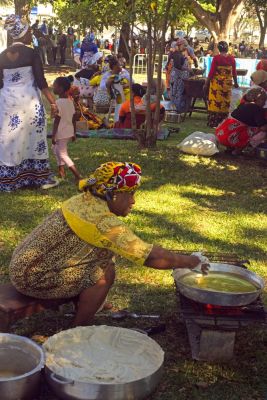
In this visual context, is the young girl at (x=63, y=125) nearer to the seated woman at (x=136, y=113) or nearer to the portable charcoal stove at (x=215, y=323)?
the seated woman at (x=136, y=113)

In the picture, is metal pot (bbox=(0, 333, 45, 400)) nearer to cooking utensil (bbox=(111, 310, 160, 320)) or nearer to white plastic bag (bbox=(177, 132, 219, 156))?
cooking utensil (bbox=(111, 310, 160, 320))

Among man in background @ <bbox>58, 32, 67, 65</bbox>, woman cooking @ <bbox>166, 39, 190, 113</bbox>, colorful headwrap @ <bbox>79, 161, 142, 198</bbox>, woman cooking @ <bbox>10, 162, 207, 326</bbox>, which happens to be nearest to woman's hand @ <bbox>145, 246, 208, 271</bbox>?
woman cooking @ <bbox>10, 162, 207, 326</bbox>

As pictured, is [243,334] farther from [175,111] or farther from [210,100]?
[175,111]

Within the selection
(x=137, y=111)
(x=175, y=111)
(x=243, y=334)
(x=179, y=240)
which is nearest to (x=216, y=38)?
(x=175, y=111)

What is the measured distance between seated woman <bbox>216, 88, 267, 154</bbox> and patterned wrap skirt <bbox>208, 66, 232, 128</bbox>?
2751mm

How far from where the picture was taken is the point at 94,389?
3031 mm

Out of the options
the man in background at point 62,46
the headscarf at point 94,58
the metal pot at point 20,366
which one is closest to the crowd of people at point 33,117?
the metal pot at point 20,366

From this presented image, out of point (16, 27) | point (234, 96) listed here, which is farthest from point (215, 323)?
point (234, 96)

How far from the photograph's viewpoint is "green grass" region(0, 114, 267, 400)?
3578 mm

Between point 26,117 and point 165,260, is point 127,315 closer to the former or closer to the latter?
point 165,260

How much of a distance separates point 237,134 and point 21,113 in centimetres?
406

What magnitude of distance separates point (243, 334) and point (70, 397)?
4.81 ft

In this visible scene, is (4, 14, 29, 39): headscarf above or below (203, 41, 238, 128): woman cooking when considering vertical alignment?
above

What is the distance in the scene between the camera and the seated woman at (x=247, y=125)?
9383mm
